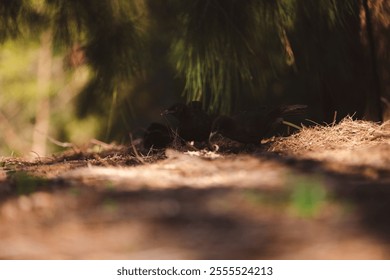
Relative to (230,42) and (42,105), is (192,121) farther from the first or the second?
(42,105)

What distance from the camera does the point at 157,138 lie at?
3.18 meters

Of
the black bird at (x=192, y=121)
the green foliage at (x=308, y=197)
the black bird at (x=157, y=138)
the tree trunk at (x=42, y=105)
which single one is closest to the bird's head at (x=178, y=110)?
the black bird at (x=192, y=121)

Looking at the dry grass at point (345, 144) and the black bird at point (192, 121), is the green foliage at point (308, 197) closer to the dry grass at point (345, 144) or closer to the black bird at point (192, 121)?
the dry grass at point (345, 144)

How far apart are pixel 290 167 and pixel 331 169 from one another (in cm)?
15

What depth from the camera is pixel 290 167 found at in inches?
69.3

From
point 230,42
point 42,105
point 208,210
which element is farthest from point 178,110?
point 42,105

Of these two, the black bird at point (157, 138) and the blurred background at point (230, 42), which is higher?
the blurred background at point (230, 42)

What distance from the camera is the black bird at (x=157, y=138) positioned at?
313 cm

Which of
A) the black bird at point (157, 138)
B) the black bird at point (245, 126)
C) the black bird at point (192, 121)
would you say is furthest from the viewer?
the black bird at point (157, 138)

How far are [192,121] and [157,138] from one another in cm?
39

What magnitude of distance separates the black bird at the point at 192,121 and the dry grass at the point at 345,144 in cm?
46

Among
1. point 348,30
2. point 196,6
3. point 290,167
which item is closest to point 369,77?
point 348,30

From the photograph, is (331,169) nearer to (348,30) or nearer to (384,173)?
(384,173)
